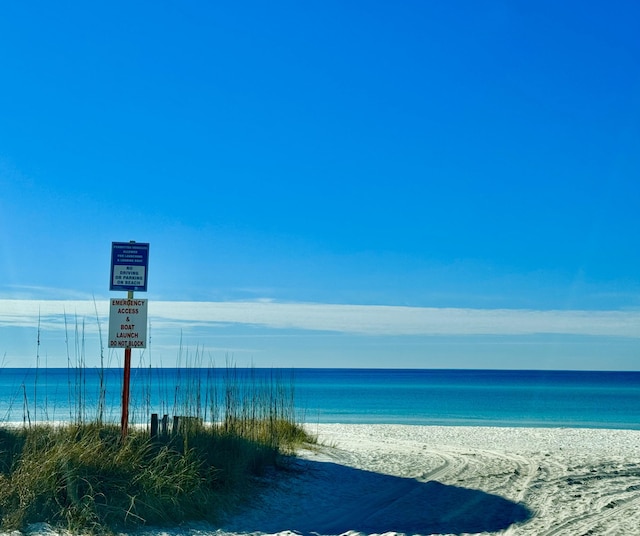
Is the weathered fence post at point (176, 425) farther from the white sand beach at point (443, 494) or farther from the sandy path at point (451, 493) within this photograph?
the sandy path at point (451, 493)

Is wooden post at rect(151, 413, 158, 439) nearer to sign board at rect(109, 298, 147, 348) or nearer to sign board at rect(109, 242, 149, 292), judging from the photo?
sign board at rect(109, 298, 147, 348)

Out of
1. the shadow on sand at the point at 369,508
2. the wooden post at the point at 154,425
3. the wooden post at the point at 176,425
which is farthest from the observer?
the wooden post at the point at 176,425

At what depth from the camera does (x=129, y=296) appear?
9641mm

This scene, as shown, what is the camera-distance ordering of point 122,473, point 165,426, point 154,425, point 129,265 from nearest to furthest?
point 122,473 < point 129,265 < point 154,425 < point 165,426

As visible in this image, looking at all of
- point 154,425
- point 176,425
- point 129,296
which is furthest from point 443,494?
point 129,296

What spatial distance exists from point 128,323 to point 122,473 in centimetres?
215

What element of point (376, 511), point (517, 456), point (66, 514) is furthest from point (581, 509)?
point (66, 514)

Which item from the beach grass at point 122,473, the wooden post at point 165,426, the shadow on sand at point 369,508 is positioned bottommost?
the shadow on sand at point 369,508

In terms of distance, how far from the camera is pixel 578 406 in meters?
47.2

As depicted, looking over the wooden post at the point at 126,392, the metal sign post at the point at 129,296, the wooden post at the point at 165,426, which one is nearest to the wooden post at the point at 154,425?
the wooden post at the point at 165,426

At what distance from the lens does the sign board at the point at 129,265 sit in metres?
9.54

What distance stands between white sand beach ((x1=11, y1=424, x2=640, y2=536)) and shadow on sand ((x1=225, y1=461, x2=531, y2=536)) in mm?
12

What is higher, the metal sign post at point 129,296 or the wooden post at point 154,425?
the metal sign post at point 129,296

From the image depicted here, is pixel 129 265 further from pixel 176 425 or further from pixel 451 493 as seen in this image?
pixel 451 493
